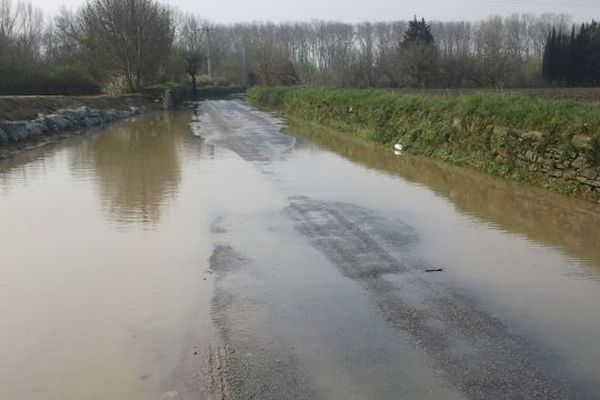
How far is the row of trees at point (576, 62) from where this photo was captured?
4678 cm

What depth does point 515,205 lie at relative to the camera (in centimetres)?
1117

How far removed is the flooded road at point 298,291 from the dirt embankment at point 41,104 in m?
12.1

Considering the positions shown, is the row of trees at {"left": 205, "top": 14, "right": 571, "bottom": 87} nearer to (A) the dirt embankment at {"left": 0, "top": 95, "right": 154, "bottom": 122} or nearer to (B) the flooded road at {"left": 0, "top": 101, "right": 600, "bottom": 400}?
(A) the dirt embankment at {"left": 0, "top": 95, "right": 154, "bottom": 122}

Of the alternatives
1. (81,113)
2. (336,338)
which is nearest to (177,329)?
(336,338)

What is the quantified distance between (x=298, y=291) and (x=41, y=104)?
2535 cm

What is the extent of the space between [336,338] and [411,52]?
126ft

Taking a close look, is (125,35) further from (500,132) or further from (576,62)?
(500,132)

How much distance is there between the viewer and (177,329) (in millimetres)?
5863

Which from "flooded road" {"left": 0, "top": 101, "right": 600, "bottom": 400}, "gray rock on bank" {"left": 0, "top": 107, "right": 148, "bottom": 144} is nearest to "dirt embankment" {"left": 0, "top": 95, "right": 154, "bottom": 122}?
"gray rock on bank" {"left": 0, "top": 107, "right": 148, "bottom": 144}

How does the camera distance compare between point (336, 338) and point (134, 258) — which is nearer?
point (336, 338)

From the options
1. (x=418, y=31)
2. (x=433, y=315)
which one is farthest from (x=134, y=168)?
(x=418, y=31)

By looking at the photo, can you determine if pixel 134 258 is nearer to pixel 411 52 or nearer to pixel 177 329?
pixel 177 329

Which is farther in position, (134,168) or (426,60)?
(426,60)

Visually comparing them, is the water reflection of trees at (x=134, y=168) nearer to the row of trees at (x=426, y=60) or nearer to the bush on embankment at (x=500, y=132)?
the bush on embankment at (x=500, y=132)
